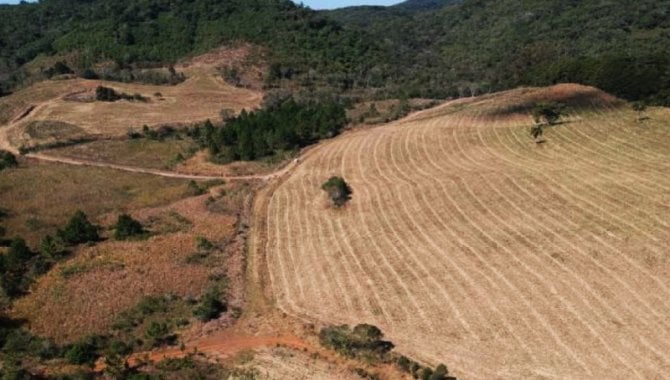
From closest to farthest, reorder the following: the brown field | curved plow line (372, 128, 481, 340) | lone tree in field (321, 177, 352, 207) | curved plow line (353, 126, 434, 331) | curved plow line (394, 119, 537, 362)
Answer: curved plow line (394, 119, 537, 362) → curved plow line (372, 128, 481, 340) → curved plow line (353, 126, 434, 331) → lone tree in field (321, 177, 352, 207) → the brown field

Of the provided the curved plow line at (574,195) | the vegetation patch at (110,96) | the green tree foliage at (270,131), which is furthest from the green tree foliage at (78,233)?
the vegetation patch at (110,96)

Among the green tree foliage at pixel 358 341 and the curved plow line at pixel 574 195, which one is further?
the curved plow line at pixel 574 195

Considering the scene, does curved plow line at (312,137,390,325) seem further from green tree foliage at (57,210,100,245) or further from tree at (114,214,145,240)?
green tree foliage at (57,210,100,245)

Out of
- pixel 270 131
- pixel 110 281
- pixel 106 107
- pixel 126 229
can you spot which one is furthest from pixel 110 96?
pixel 110 281

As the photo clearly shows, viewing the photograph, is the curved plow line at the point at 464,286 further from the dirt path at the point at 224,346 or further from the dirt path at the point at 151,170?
the dirt path at the point at 151,170

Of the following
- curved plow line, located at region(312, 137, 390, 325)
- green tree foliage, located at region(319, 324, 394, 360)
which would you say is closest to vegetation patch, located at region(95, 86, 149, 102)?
curved plow line, located at region(312, 137, 390, 325)

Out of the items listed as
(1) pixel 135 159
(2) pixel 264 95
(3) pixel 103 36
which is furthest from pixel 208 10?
(1) pixel 135 159

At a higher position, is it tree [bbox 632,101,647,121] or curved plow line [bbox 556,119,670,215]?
tree [bbox 632,101,647,121]
